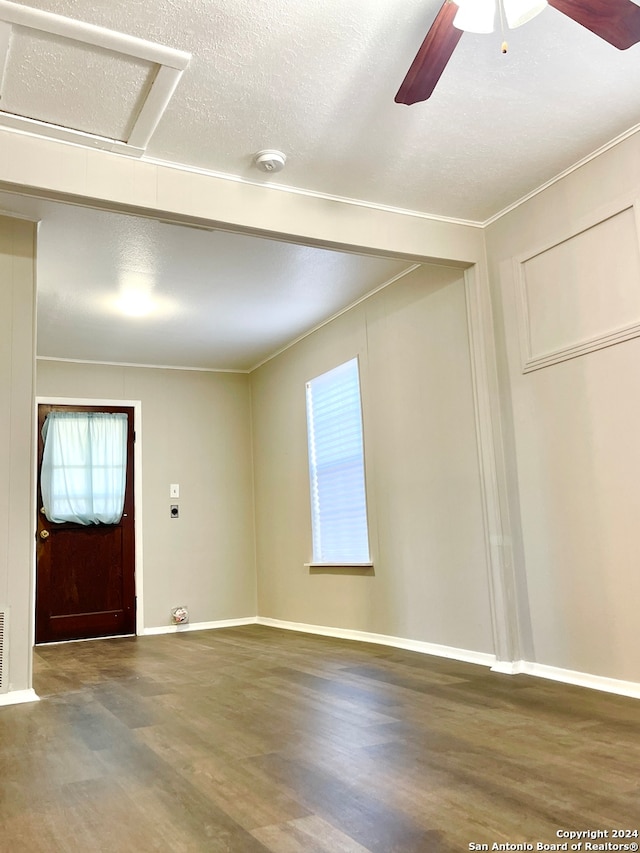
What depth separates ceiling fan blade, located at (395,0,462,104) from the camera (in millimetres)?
1917

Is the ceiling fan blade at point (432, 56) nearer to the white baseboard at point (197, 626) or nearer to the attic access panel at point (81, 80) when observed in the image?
the attic access panel at point (81, 80)

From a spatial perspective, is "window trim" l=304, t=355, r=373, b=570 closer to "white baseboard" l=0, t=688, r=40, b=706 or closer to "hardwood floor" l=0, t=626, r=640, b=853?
"hardwood floor" l=0, t=626, r=640, b=853

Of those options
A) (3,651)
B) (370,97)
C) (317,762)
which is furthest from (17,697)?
(370,97)

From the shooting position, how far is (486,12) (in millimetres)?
1972

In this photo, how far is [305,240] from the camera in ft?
10.9

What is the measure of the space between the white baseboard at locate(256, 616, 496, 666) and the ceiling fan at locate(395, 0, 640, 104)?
282 cm

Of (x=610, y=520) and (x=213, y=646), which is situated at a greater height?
(x=610, y=520)

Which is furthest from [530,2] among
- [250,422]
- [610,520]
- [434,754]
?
[250,422]

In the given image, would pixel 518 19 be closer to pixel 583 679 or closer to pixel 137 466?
pixel 583 679

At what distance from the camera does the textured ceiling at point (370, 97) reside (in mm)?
2213

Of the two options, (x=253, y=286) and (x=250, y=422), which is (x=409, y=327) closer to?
(x=253, y=286)

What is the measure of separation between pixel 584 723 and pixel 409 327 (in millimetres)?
2605


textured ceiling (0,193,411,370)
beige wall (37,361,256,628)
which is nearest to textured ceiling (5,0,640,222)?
textured ceiling (0,193,411,370)

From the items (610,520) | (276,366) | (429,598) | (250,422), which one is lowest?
(429,598)
